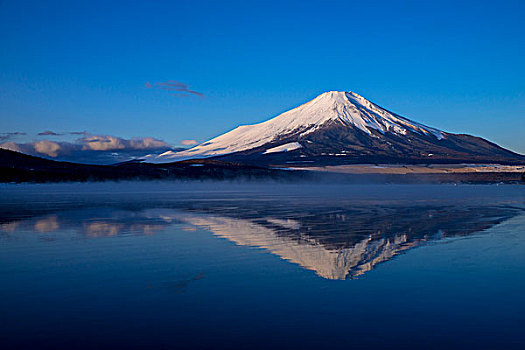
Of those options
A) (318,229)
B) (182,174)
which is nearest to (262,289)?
(318,229)

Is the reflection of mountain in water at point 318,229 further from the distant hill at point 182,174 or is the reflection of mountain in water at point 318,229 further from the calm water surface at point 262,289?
the distant hill at point 182,174

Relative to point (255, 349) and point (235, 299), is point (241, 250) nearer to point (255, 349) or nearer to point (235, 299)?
point (235, 299)

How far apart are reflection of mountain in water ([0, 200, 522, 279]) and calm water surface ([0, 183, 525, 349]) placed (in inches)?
3.4

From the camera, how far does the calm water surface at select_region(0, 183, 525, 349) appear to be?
587 cm

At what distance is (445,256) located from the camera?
11.1 m

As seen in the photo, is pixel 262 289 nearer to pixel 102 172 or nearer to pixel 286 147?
pixel 102 172

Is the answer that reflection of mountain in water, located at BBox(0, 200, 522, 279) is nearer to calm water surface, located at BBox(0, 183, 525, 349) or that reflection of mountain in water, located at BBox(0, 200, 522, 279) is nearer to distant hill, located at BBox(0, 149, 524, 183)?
calm water surface, located at BBox(0, 183, 525, 349)

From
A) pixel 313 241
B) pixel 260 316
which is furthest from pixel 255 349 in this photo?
pixel 313 241

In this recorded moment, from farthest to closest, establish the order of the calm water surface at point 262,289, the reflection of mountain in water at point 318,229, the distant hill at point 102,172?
the distant hill at point 102,172
the reflection of mountain in water at point 318,229
the calm water surface at point 262,289

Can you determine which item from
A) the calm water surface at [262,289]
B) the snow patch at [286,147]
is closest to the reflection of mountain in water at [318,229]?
the calm water surface at [262,289]

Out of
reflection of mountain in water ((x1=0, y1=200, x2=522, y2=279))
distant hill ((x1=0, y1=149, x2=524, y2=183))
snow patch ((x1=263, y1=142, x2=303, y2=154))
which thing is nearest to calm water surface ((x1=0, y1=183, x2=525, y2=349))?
reflection of mountain in water ((x1=0, y1=200, x2=522, y2=279))

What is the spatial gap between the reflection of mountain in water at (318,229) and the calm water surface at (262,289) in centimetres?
9

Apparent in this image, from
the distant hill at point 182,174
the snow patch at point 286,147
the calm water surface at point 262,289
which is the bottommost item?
the calm water surface at point 262,289

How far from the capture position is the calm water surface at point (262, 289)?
19.3 feet
